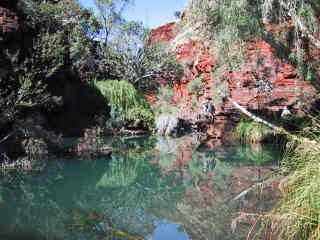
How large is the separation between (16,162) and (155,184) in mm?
2867

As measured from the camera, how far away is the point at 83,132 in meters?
10.6

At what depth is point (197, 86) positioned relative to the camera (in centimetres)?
1421

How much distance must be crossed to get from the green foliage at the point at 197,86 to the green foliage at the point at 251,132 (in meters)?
5.21

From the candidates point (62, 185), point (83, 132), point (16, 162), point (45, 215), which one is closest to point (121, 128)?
point (83, 132)

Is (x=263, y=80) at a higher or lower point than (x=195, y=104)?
higher

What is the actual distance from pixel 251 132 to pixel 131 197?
592 centimetres

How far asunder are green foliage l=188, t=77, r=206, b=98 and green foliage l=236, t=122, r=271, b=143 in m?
5.21

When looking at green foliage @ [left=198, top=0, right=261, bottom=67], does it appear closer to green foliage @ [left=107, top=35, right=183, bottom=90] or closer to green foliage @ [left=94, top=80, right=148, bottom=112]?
green foliage @ [left=94, top=80, right=148, bottom=112]

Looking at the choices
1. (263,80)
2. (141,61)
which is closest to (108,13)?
(141,61)

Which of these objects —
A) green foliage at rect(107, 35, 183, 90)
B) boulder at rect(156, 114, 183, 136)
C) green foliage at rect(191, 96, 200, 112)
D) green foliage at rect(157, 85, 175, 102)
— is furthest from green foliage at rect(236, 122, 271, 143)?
green foliage at rect(107, 35, 183, 90)

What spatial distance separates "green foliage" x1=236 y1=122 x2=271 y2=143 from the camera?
8.36 m

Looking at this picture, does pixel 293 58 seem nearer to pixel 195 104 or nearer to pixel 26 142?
pixel 26 142

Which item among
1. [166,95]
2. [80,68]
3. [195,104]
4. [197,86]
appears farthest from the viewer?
[166,95]

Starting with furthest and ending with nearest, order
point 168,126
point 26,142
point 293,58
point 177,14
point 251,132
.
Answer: point 177,14 < point 168,126 < point 251,132 < point 26,142 < point 293,58
